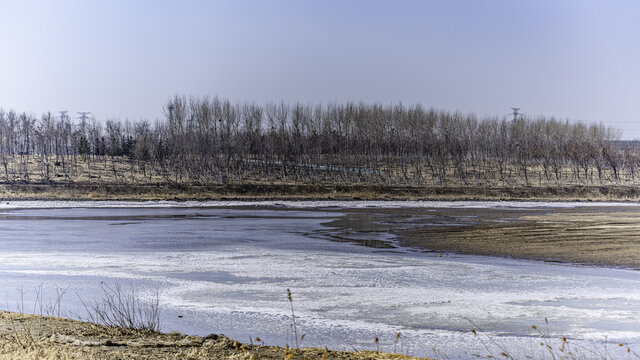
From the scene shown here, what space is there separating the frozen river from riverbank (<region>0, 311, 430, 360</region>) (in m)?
1.26

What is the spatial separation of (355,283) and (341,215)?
85.1 feet

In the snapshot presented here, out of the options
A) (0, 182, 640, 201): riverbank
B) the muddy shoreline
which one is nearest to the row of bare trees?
(0, 182, 640, 201): riverbank

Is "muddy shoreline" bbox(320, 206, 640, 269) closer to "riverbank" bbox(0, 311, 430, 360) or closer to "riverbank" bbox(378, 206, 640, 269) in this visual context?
"riverbank" bbox(378, 206, 640, 269)

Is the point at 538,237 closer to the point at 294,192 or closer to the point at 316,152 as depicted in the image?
the point at 294,192

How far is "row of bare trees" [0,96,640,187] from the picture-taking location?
254ft

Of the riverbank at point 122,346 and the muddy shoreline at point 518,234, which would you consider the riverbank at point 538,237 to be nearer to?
the muddy shoreline at point 518,234

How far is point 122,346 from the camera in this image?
9.05m

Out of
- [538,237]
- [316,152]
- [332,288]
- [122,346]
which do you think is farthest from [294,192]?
[122,346]

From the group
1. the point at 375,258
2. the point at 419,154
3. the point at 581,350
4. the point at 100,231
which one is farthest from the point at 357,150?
the point at 581,350

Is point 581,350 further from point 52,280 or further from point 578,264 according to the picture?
point 52,280

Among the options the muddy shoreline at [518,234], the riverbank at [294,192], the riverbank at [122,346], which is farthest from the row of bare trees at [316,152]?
the riverbank at [122,346]

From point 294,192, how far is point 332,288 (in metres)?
49.7

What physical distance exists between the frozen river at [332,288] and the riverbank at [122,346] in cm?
126

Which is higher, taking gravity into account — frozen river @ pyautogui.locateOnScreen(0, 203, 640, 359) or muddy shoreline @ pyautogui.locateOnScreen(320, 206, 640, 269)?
frozen river @ pyautogui.locateOnScreen(0, 203, 640, 359)
